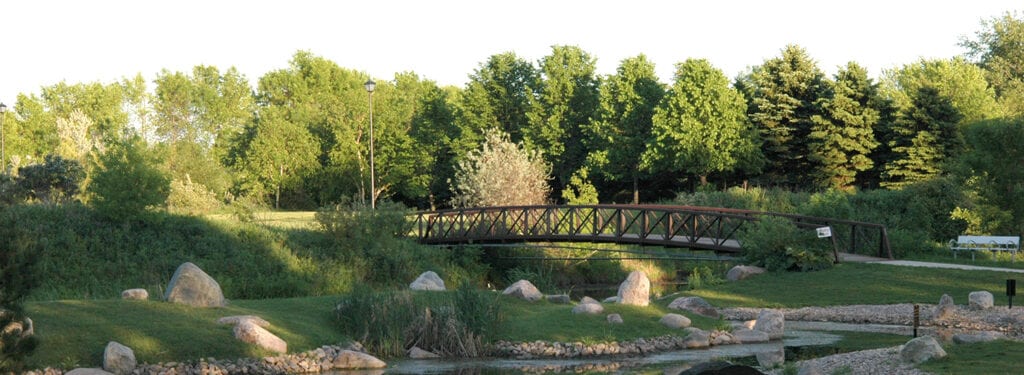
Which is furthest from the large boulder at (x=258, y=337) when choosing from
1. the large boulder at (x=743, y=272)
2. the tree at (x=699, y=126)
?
the tree at (x=699, y=126)

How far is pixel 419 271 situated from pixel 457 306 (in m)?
16.7

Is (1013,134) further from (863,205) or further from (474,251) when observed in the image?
(474,251)

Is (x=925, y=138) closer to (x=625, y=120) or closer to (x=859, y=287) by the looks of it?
(x=625, y=120)

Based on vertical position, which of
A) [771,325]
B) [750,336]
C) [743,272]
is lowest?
[750,336]

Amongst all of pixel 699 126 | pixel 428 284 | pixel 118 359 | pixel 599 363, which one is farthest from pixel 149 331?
pixel 699 126

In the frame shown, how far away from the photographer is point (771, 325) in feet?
79.8

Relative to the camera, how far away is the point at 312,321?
22953 millimetres

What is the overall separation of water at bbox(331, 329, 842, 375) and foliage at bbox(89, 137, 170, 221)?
19.1 m

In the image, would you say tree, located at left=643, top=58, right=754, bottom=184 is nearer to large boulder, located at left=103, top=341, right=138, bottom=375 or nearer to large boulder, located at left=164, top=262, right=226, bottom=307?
large boulder, located at left=164, top=262, right=226, bottom=307

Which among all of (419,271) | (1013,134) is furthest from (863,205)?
(419,271)

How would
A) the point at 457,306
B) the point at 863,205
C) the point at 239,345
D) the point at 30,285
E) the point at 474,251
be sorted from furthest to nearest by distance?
the point at 863,205, the point at 474,251, the point at 457,306, the point at 239,345, the point at 30,285

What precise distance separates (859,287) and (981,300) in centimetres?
463

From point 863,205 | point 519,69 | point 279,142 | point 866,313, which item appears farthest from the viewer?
point 279,142

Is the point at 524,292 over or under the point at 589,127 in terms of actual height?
under
